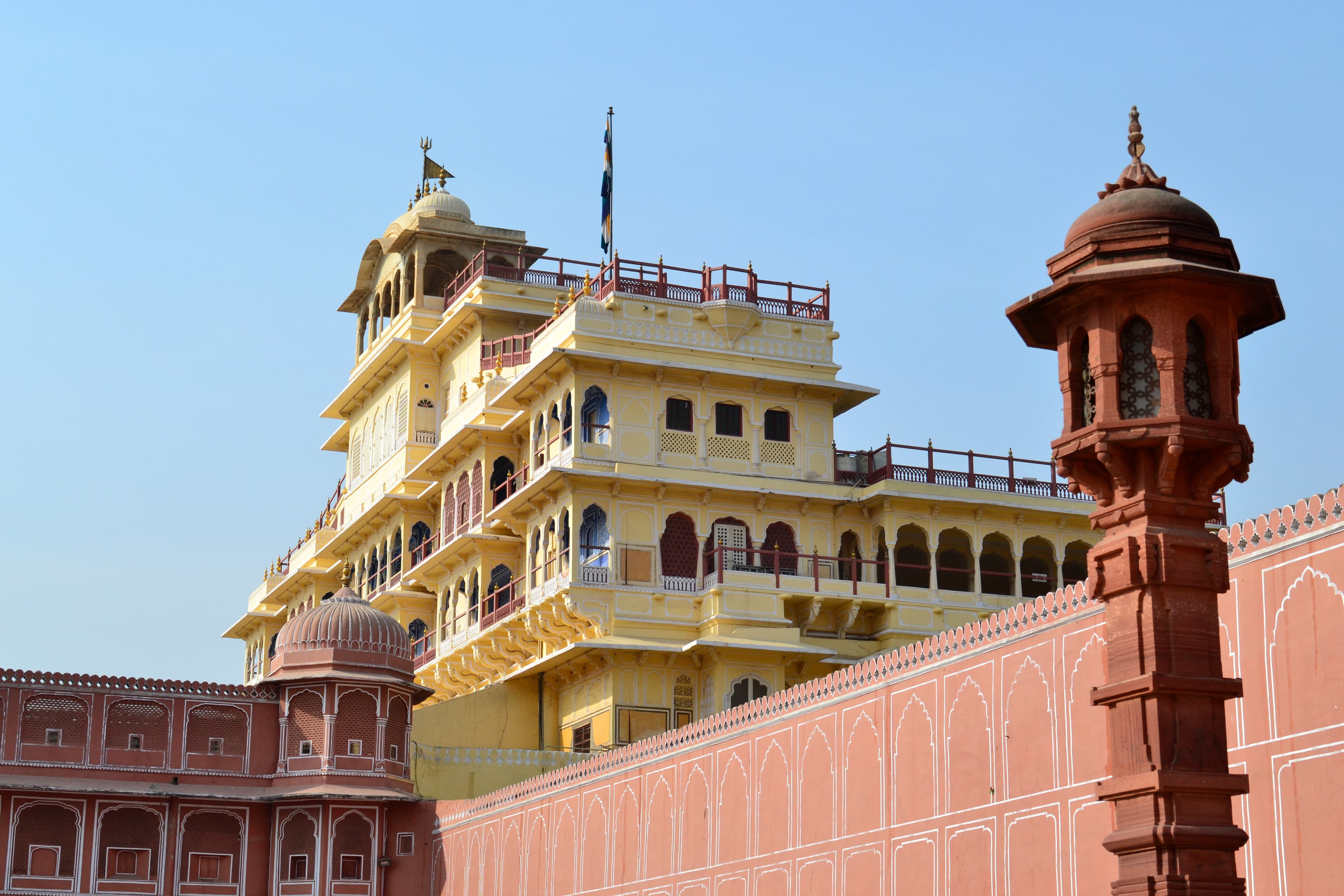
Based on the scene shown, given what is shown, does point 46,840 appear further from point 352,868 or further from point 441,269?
point 441,269

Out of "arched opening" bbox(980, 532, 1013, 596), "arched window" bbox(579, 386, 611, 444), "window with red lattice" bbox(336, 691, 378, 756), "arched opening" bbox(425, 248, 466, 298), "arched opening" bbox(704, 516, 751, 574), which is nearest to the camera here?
"window with red lattice" bbox(336, 691, 378, 756)

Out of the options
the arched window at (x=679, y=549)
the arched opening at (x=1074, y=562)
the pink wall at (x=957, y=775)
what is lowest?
the pink wall at (x=957, y=775)

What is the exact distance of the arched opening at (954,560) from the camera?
139 ft

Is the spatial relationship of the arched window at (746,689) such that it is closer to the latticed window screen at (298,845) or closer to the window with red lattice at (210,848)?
the latticed window screen at (298,845)

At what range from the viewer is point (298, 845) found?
115ft

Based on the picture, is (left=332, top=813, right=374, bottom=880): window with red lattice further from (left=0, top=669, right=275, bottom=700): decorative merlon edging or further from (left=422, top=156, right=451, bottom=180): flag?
(left=422, top=156, right=451, bottom=180): flag

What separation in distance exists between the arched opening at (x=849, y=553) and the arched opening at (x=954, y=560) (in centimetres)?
213

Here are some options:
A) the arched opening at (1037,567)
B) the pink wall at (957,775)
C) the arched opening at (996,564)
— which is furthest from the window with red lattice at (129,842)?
the arched opening at (1037,567)

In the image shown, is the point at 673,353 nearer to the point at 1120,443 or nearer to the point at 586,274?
the point at 586,274

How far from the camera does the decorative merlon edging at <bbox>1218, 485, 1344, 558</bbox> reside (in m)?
16.4

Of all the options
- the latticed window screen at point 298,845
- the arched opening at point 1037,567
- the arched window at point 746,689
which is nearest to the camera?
the latticed window screen at point 298,845

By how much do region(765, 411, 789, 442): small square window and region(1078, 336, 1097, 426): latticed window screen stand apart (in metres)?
28.8

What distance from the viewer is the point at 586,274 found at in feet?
145

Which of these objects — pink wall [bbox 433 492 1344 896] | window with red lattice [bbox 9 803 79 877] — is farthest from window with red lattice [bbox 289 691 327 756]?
pink wall [bbox 433 492 1344 896]
